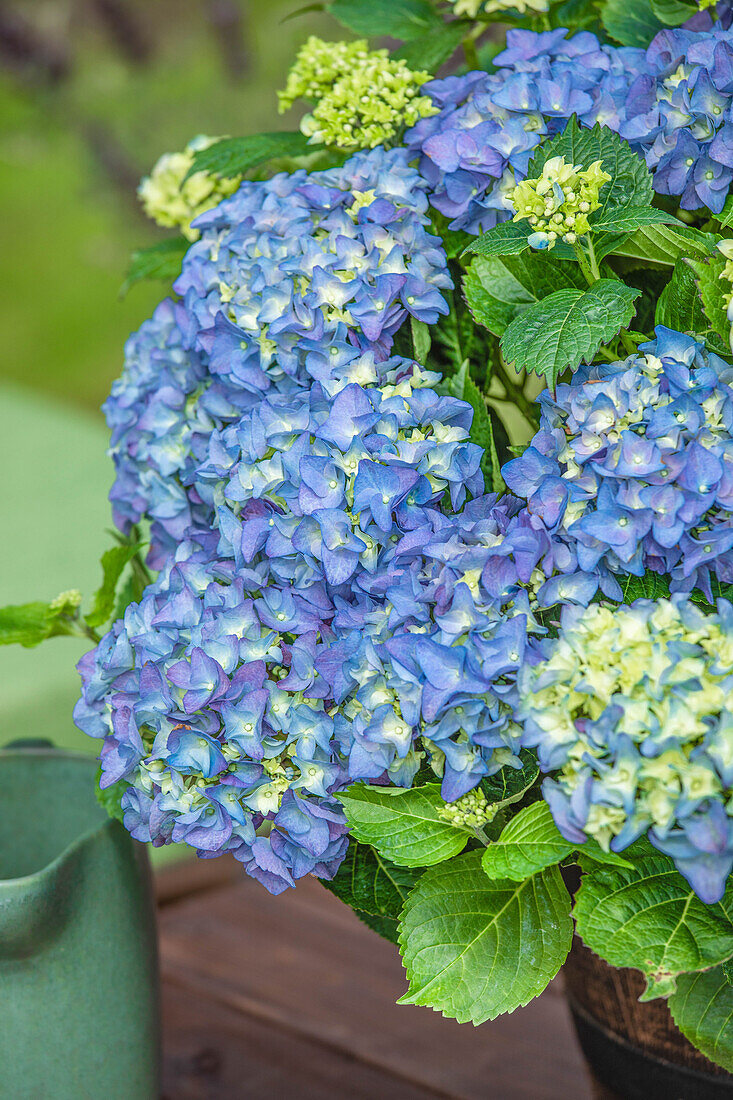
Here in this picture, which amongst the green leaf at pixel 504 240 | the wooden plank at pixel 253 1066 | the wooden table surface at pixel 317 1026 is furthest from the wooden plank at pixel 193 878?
the green leaf at pixel 504 240

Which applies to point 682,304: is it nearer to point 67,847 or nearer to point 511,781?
point 511,781

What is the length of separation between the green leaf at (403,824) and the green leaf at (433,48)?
0.40 metres

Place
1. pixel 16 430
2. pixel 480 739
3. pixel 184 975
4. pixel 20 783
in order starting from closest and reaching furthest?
pixel 480 739, pixel 20 783, pixel 184 975, pixel 16 430

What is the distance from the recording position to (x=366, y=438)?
1.56 ft

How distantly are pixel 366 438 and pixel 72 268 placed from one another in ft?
9.26

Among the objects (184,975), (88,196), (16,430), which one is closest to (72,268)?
(88,196)

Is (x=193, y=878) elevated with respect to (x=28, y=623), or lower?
lower

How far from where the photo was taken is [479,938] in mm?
489

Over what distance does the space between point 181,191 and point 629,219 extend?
34 centimetres

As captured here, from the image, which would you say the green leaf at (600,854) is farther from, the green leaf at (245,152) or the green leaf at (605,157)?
the green leaf at (245,152)

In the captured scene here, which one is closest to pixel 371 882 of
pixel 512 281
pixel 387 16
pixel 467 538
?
pixel 467 538

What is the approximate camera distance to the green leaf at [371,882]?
529 millimetres

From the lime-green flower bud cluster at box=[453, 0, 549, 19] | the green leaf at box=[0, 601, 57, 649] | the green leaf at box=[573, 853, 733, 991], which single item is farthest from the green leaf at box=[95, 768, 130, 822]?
the lime-green flower bud cluster at box=[453, 0, 549, 19]

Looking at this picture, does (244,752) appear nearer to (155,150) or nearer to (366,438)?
(366,438)
